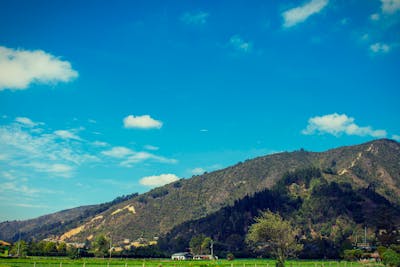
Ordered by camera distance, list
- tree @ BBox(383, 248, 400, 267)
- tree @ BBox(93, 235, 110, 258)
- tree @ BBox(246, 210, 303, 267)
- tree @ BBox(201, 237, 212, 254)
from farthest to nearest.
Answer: tree @ BBox(201, 237, 212, 254)
tree @ BBox(93, 235, 110, 258)
tree @ BBox(246, 210, 303, 267)
tree @ BBox(383, 248, 400, 267)

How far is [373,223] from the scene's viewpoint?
646 feet

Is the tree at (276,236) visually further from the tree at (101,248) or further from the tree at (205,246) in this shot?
the tree at (205,246)

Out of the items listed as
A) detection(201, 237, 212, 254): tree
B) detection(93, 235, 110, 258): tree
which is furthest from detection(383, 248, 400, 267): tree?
detection(201, 237, 212, 254): tree

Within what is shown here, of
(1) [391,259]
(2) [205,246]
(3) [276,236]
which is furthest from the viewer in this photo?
(2) [205,246]

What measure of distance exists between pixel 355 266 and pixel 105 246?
76.4 m

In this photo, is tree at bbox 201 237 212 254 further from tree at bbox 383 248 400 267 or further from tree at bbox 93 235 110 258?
tree at bbox 383 248 400 267

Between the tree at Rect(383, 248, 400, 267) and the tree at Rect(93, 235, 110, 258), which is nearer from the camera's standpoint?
the tree at Rect(383, 248, 400, 267)

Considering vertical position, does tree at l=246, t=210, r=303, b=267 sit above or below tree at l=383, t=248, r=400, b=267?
above

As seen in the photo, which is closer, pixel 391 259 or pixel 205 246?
pixel 391 259

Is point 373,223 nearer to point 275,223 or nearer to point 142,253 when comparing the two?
point 142,253

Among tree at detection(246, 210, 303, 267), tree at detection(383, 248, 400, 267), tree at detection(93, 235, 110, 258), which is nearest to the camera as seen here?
tree at detection(383, 248, 400, 267)

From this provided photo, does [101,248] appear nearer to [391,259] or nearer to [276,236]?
[276,236]

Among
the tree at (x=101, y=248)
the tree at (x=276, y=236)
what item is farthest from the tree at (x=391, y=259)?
the tree at (x=101, y=248)

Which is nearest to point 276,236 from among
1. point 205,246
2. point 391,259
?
point 391,259
